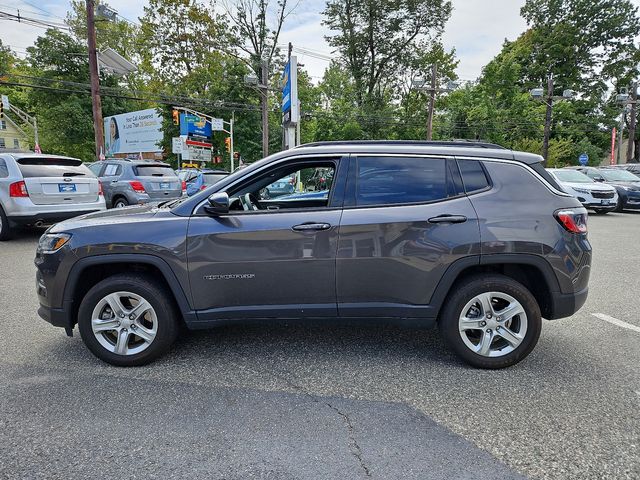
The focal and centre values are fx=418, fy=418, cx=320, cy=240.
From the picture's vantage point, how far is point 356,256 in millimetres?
3166

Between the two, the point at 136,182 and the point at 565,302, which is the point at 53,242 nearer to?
the point at 565,302

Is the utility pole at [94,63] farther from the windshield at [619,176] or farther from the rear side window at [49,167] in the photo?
the windshield at [619,176]

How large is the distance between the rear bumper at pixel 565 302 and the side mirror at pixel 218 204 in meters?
2.60

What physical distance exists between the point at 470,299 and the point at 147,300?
250cm

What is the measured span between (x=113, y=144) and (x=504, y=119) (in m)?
37.5

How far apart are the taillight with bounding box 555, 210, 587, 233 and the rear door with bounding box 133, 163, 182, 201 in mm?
10227

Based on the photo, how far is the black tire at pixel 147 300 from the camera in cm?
324

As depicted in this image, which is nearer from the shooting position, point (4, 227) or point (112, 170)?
point (4, 227)

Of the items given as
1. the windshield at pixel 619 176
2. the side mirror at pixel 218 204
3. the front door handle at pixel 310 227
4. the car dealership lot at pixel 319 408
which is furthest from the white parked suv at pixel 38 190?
the windshield at pixel 619 176

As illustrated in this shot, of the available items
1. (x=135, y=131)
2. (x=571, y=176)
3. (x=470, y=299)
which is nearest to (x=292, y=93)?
(x=571, y=176)

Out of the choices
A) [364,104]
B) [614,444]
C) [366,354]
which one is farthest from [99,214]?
[364,104]

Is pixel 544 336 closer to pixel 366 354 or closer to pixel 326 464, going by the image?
pixel 366 354

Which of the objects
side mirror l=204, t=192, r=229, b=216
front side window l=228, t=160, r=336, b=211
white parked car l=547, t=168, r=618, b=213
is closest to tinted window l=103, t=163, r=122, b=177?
front side window l=228, t=160, r=336, b=211

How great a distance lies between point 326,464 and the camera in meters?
2.24
